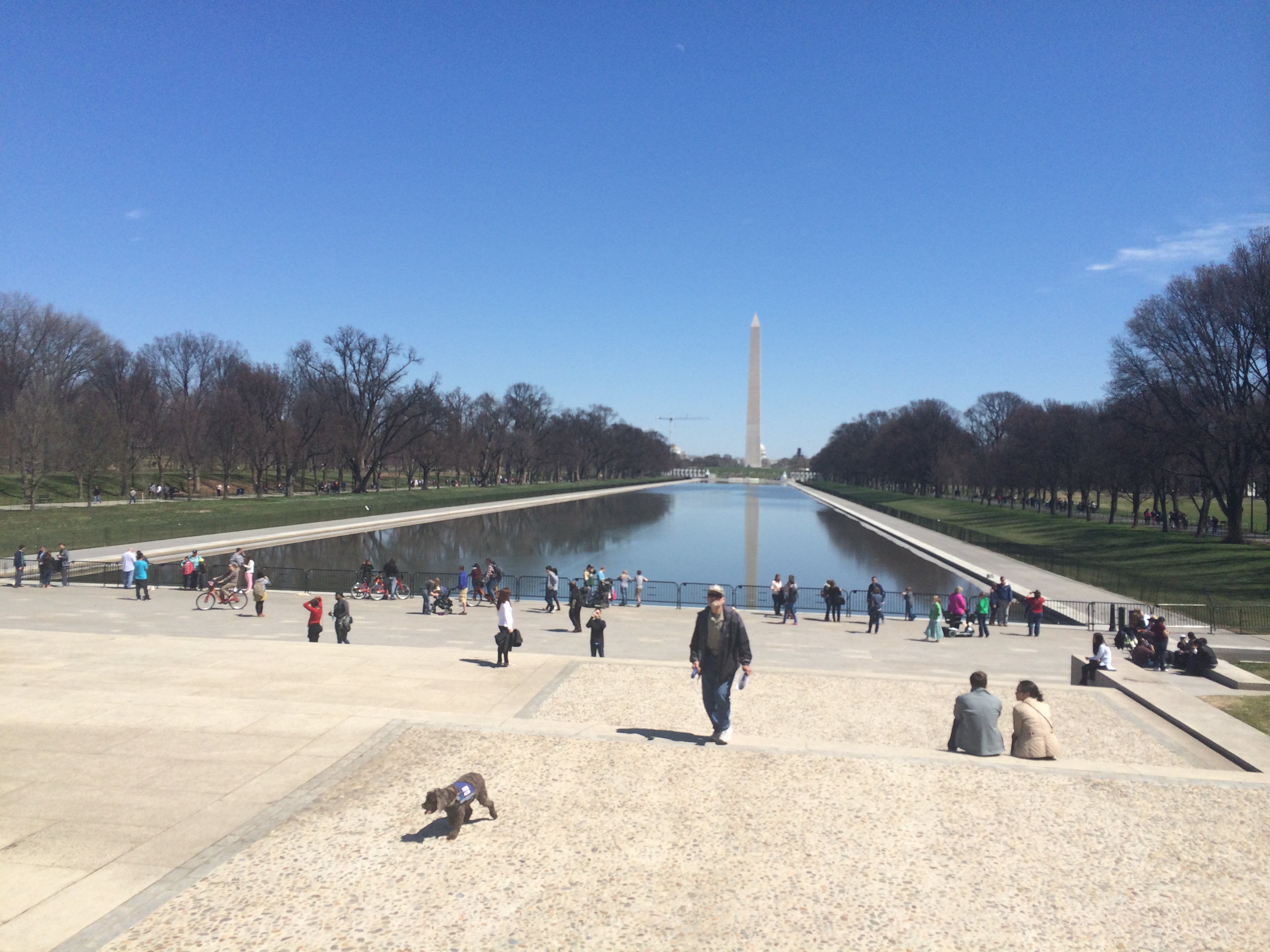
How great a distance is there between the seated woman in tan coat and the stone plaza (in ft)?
0.86

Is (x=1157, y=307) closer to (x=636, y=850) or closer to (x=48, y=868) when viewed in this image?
(x=636, y=850)

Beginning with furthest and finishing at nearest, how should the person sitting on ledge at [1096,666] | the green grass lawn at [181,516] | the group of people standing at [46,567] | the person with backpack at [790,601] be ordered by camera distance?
the green grass lawn at [181,516] < the group of people standing at [46,567] < the person with backpack at [790,601] < the person sitting on ledge at [1096,666]

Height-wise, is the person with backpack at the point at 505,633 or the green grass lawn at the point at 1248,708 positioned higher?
the person with backpack at the point at 505,633

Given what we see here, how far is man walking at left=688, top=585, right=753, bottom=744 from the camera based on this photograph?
8609 mm

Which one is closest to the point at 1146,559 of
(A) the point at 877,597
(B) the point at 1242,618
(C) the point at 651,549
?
(B) the point at 1242,618

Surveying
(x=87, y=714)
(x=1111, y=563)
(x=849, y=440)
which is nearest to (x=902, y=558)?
(x=1111, y=563)

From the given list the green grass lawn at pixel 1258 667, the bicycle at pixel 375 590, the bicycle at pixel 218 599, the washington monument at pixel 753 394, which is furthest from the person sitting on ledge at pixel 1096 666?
the washington monument at pixel 753 394

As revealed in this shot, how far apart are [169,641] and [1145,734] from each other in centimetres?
1668

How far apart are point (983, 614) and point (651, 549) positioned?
1000 inches

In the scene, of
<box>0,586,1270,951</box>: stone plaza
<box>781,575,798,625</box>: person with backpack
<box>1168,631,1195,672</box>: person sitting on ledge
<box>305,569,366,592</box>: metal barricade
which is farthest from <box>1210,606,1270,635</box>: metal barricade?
<box>305,569,366,592</box>: metal barricade

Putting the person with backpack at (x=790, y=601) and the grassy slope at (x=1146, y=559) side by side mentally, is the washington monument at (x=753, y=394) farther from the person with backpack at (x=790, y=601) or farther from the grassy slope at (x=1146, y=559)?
the person with backpack at (x=790, y=601)

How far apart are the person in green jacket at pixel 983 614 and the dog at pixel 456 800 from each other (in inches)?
685

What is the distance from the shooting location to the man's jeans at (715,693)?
884 centimetres

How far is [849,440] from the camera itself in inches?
6339
